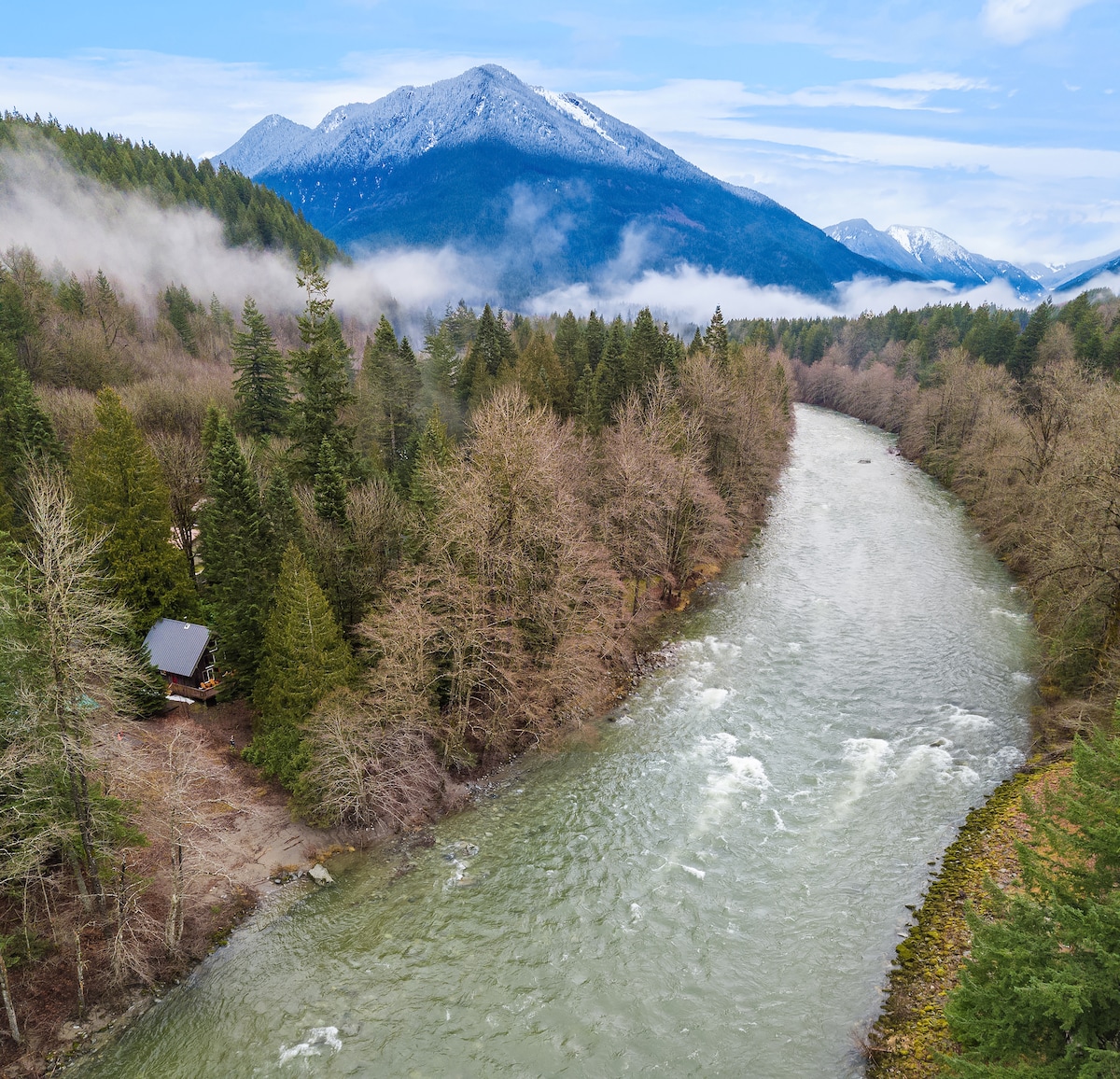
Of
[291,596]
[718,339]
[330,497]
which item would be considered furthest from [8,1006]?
[718,339]

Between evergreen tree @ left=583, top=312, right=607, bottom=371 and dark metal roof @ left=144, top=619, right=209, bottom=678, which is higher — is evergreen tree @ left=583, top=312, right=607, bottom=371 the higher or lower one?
the higher one

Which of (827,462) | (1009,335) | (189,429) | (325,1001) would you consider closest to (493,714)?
(325,1001)

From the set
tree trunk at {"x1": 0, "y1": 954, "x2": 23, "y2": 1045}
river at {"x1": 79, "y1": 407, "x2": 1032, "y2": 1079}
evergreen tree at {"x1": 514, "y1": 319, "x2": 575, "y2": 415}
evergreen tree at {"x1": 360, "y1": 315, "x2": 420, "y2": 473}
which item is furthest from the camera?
evergreen tree at {"x1": 514, "y1": 319, "x2": 575, "y2": 415}

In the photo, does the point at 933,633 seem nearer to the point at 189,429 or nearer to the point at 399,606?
the point at 399,606

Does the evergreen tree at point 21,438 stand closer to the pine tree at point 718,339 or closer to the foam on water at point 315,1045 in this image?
the foam on water at point 315,1045

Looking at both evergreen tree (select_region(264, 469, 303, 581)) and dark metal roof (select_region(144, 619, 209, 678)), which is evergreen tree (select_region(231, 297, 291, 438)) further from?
dark metal roof (select_region(144, 619, 209, 678))

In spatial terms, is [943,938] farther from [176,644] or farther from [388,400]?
[388,400]

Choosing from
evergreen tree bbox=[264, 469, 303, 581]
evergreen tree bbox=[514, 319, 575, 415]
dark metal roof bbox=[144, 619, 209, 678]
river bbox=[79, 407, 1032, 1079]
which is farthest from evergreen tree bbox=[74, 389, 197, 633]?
evergreen tree bbox=[514, 319, 575, 415]

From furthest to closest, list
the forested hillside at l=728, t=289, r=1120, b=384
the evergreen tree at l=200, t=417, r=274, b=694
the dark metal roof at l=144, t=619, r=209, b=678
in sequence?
the forested hillside at l=728, t=289, r=1120, b=384 → the dark metal roof at l=144, t=619, r=209, b=678 → the evergreen tree at l=200, t=417, r=274, b=694
